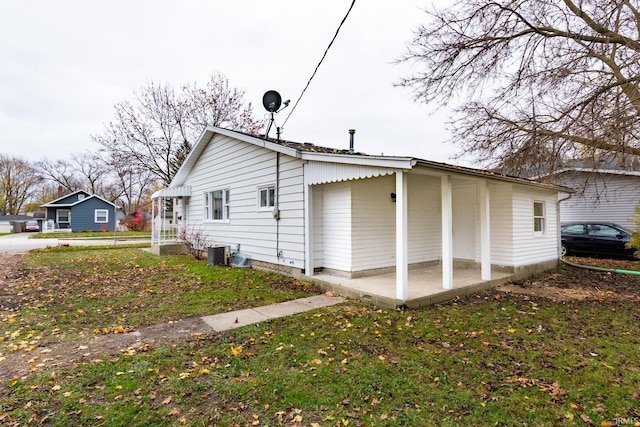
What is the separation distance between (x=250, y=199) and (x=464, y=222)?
20.9 feet

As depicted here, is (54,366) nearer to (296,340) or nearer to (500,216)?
(296,340)

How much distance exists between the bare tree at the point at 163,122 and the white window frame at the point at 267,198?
14.9 meters

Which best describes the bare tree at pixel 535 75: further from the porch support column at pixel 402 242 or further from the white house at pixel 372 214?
the porch support column at pixel 402 242

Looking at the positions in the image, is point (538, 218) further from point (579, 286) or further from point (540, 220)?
point (579, 286)

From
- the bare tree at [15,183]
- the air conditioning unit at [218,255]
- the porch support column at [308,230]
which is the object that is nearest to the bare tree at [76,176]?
the bare tree at [15,183]

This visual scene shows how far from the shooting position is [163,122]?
865 inches

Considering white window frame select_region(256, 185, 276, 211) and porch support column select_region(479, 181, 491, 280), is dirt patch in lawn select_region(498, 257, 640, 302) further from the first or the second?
white window frame select_region(256, 185, 276, 211)

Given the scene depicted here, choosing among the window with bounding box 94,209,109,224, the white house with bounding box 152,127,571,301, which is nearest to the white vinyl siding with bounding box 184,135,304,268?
the white house with bounding box 152,127,571,301

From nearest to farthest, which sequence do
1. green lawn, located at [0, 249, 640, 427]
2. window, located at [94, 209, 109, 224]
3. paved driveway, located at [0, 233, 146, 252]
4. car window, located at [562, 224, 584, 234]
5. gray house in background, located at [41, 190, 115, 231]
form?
green lawn, located at [0, 249, 640, 427]
car window, located at [562, 224, 584, 234]
paved driveway, located at [0, 233, 146, 252]
gray house in background, located at [41, 190, 115, 231]
window, located at [94, 209, 109, 224]

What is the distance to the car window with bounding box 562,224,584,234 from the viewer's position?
13.1 meters

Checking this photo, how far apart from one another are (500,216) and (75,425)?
915 centimetres

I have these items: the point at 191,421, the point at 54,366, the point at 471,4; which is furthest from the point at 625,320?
the point at 54,366

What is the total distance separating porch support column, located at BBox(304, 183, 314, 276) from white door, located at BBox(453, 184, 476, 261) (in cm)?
446

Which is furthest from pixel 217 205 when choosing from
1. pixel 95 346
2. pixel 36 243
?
pixel 36 243
